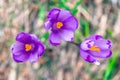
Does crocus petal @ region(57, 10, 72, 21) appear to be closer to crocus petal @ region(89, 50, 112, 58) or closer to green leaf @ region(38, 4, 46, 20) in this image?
crocus petal @ region(89, 50, 112, 58)

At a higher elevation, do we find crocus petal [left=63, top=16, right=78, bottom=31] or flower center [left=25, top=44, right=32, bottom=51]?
crocus petal [left=63, top=16, right=78, bottom=31]

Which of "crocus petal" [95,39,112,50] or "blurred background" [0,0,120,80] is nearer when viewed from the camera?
"crocus petal" [95,39,112,50]

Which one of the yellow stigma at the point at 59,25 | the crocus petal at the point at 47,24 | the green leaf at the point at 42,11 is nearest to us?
the crocus petal at the point at 47,24

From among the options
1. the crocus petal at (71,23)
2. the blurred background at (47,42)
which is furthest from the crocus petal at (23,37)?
the blurred background at (47,42)

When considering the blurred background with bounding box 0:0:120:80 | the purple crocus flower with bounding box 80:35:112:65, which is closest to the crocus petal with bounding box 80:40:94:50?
the purple crocus flower with bounding box 80:35:112:65

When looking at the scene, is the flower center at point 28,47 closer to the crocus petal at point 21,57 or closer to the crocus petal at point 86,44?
the crocus petal at point 21,57

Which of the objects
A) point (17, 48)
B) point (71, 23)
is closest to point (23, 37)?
point (17, 48)

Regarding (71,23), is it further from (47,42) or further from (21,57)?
(47,42)
